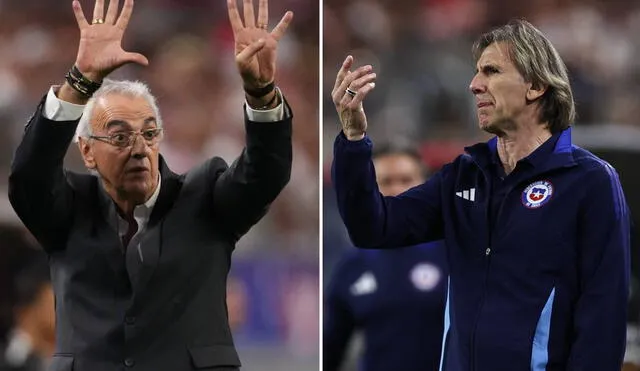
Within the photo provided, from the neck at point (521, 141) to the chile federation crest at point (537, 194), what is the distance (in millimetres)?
71

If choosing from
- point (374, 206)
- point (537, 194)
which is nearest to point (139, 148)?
point (374, 206)

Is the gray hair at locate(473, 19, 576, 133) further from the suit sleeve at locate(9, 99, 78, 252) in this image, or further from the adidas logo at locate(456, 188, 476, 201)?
the suit sleeve at locate(9, 99, 78, 252)

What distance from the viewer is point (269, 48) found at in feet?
5.99

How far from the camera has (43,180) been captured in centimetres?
188

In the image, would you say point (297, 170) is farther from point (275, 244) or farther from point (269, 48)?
point (269, 48)

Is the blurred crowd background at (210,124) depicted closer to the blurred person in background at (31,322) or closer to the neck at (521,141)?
the blurred person in background at (31,322)

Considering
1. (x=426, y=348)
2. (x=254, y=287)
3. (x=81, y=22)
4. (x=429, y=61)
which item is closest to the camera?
(x=81, y=22)

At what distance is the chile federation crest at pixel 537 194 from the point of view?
71.0 inches

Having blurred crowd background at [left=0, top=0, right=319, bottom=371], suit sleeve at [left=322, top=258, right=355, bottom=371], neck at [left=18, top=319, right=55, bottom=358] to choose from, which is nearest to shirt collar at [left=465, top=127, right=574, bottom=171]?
suit sleeve at [left=322, top=258, right=355, bottom=371]

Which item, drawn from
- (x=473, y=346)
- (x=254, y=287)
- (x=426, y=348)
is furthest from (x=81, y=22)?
(x=254, y=287)

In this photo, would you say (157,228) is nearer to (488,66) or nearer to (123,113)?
(123,113)

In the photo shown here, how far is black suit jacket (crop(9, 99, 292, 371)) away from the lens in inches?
73.1

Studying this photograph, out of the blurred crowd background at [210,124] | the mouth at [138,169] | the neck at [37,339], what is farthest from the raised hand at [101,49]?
the neck at [37,339]

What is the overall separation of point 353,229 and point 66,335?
1.86 ft
